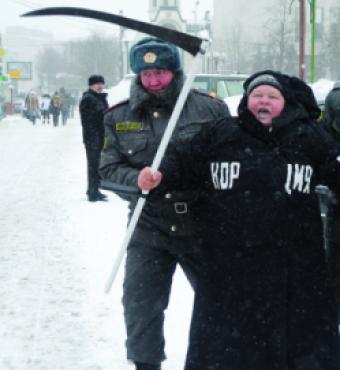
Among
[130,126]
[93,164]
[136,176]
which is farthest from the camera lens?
[93,164]

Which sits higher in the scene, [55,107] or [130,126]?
[55,107]

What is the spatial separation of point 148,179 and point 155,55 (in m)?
0.63

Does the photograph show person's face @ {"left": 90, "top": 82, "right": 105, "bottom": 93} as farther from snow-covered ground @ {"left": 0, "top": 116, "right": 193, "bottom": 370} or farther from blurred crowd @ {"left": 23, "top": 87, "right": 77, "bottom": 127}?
blurred crowd @ {"left": 23, "top": 87, "right": 77, "bottom": 127}

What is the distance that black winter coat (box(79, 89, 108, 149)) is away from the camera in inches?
336

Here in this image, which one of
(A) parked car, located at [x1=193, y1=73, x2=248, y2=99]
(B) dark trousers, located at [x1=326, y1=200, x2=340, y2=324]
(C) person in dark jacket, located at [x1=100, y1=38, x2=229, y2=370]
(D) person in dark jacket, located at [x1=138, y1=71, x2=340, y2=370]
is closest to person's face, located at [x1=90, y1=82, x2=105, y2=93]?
(B) dark trousers, located at [x1=326, y1=200, x2=340, y2=324]

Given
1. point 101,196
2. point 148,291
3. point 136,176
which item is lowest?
point 101,196

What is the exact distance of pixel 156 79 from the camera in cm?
327

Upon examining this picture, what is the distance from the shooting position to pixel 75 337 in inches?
170

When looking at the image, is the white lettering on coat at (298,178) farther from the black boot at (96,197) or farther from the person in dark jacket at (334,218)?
the black boot at (96,197)

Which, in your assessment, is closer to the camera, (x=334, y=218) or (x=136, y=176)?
(x=136, y=176)

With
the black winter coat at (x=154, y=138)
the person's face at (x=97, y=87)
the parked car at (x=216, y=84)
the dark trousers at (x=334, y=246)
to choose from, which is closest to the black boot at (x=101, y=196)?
the person's face at (x=97, y=87)

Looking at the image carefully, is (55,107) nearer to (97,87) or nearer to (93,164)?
(93,164)

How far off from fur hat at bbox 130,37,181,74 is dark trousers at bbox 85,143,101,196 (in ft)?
18.3

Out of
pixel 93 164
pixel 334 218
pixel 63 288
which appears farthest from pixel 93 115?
pixel 334 218
